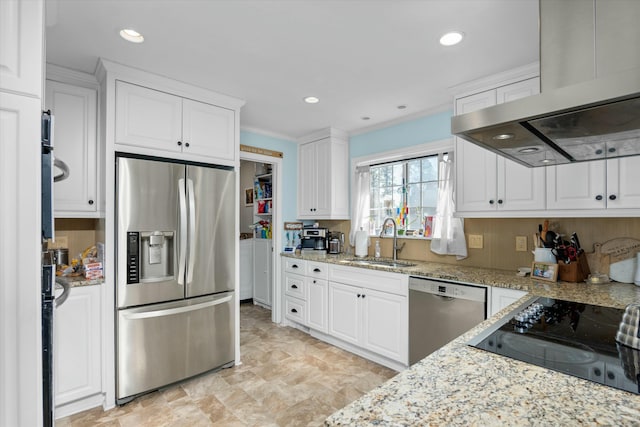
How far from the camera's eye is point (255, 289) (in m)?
5.01

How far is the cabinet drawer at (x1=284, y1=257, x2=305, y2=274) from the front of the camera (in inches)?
146

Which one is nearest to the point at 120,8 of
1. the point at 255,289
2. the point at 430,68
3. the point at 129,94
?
the point at 129,94

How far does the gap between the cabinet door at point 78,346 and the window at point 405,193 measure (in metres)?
2.75

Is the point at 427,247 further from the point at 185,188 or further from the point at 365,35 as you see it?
the point at 185,188

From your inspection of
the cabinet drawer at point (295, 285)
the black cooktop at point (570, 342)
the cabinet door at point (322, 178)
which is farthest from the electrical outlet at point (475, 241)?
the cabinet drawer at point (295, 285)

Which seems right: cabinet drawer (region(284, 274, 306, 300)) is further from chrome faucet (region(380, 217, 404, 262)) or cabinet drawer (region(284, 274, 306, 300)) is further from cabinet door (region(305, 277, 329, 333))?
chrome faucet (region(380, 217, 404, 262))

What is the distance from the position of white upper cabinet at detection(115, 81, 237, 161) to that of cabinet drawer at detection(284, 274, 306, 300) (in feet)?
5.30

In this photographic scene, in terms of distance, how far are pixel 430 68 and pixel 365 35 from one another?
65 centimetres

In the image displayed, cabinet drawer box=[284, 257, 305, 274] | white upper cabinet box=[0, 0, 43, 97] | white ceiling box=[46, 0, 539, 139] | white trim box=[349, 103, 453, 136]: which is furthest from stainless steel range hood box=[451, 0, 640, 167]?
cabinet drawer box=[284, 257, 305, 274]

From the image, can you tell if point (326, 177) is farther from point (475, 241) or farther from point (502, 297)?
point (502, 297)

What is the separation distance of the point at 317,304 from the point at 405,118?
2181 mm

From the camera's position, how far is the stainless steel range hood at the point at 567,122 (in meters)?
0.92

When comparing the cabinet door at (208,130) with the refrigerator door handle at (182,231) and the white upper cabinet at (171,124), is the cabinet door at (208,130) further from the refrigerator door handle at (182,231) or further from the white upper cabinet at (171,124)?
the refrigerator door handle at (182,231)

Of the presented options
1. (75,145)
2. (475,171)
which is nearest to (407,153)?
(475,171)
